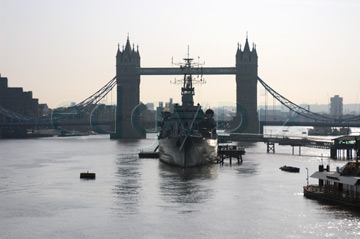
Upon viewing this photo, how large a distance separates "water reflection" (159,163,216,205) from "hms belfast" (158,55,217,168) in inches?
65.2

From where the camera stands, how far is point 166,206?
180 ft

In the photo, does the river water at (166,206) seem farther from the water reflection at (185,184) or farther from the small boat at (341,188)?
the small boat at (341,188)

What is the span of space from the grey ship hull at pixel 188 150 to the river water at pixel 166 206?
1.93 meters

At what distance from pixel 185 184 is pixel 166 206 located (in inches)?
557

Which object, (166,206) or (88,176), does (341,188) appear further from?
(88,176)

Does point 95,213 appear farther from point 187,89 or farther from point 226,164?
point 187,89

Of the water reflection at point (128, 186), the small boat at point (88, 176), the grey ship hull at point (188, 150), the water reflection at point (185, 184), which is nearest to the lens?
the water reflection at point (128, 186)

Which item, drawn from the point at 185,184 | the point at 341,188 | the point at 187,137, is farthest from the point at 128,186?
the point at 341,188

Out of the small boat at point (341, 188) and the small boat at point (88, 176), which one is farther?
the small boat at point (88, 176)

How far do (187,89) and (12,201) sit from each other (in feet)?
178

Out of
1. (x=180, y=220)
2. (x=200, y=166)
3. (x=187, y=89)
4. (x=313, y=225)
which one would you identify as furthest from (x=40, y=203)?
(x=187, y=89)

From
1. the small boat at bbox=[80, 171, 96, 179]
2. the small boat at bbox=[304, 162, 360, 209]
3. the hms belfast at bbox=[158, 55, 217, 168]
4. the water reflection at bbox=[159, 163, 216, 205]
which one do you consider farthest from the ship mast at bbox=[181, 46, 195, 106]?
the small boat at bbox=[304, 162, 360, 209]

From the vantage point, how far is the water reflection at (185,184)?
5925 centimetres

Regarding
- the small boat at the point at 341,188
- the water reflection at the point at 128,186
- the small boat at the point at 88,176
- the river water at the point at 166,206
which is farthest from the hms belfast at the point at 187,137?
the small boat at the point at 341,188
